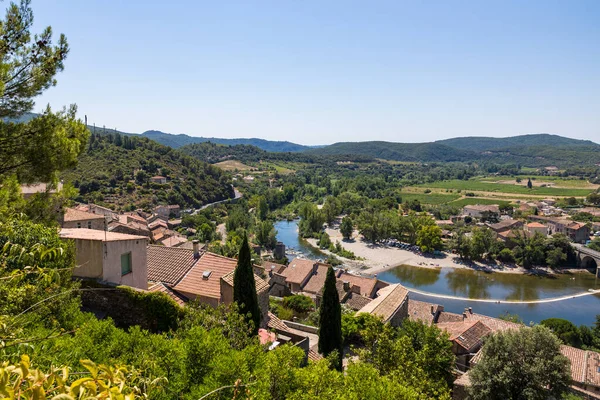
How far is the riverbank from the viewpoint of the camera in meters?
52.2

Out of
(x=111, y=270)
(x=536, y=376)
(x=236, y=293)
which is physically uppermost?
Result: (x=111, y=270)

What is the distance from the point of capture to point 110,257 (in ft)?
39.7

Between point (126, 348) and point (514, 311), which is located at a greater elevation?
point (126, 348)

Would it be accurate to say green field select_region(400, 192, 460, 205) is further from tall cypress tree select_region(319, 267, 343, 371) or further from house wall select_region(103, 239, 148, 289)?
house wall select_region(103, 239, 148, 289)

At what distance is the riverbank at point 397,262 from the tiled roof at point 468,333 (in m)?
25.3

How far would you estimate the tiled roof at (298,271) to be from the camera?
35531 millimetres

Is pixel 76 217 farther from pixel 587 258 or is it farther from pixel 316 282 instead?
pixel 587 258

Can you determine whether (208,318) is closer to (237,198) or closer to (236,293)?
(236,293)

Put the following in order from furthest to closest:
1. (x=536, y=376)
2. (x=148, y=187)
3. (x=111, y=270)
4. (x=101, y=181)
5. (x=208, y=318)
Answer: (x=148, y=187) < (x=101, y=181) < (x=536, y=376) < (x=111, y=270) < (x=208, y=318)

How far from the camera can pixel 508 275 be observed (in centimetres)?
5081

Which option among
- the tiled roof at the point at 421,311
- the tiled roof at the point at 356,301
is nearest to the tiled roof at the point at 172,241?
the tiled roof at the point at 356,301

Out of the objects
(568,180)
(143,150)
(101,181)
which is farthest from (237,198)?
(568,180)

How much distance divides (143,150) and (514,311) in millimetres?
83806

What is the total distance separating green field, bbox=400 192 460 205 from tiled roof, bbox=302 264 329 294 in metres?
77.4
